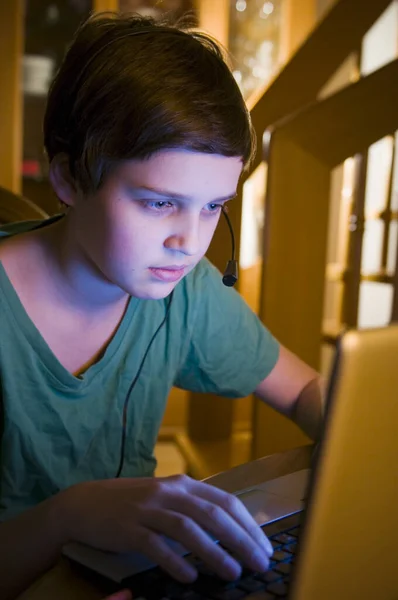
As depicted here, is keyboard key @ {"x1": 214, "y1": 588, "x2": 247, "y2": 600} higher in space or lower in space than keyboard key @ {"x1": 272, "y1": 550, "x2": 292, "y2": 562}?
lower

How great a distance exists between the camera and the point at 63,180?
2.76 ft

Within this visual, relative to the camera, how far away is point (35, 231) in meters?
0.93

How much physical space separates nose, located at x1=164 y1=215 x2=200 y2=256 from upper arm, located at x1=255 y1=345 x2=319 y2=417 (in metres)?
0.39

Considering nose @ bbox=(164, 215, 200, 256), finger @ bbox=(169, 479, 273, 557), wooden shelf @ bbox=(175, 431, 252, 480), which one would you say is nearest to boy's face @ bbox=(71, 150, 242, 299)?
nose @ bbox=(164, 215, 200, 256)

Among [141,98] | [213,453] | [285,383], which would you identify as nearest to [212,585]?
[141,98]

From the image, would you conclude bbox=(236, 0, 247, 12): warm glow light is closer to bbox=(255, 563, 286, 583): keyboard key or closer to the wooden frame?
the wooden frame

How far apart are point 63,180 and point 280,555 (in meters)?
0.54

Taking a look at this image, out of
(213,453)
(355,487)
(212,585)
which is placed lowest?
(213,453)

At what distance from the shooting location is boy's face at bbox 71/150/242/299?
701 millimetres

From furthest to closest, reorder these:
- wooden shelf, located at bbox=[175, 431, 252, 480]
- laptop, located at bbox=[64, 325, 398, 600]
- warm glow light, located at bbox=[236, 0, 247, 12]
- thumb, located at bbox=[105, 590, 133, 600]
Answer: warm glow light, located at bbox=[236, 0, 247, 12] < wooden shelf, located at bbox=[175, 431, 252, 480] < thumb, located at bbox=[105, 590, 133, 600] < laptop, located at bbox=[64, 325, 398, 600]

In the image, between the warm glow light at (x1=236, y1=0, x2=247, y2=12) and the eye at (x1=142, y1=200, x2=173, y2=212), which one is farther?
the warm glow light at (x1=236, y1=0, x2=247, y2=12)

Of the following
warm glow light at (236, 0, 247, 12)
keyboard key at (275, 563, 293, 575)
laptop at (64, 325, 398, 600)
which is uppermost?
warm glow light at (236, 0, 247, 12)

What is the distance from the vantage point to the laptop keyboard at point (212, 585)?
1.46ft

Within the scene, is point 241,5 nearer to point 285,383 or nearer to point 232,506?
point 285,383
